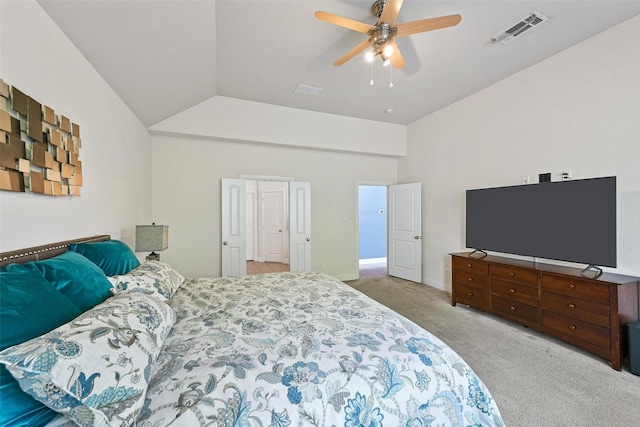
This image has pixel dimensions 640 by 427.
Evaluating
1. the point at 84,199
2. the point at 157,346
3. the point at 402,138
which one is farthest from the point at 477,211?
the point at 84,199

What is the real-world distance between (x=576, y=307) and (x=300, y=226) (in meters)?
3.62

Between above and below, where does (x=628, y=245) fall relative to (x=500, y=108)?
below

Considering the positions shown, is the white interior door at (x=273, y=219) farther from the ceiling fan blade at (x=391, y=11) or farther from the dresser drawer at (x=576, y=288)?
the dresser drawer at (x=576, y=288)

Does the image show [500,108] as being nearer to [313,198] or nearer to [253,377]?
[313,198]

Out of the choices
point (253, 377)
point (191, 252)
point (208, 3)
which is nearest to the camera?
point (253, 377)

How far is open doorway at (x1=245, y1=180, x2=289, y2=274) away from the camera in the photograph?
681 cm

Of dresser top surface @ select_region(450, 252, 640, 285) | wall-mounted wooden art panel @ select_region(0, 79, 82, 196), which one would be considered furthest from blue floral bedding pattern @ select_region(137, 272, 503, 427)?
dresser top surface @ select_region(450, 252, 640, 285)

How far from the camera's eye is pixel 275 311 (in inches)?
68.3

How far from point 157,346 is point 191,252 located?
11.2 ft

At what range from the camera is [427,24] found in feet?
6.74

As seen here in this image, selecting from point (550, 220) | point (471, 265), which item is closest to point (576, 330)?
point (550, 220)

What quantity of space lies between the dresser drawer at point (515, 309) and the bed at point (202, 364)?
218cm

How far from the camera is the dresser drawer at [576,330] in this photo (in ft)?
7.66

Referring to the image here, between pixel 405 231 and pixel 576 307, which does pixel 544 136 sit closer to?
pixel 576 307
